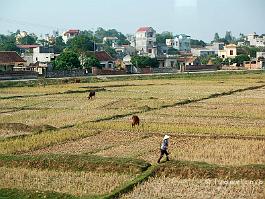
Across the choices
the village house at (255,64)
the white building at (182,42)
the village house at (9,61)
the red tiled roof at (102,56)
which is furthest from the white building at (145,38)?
the village house at (9,61)

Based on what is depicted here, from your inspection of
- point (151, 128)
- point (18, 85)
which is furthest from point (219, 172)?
point (18, 85)

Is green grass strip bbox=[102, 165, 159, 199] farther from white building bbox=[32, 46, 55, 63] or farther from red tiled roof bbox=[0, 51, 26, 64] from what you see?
white building bbox=[32, 46, 55, 63]

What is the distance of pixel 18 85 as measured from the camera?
4675 centimetres

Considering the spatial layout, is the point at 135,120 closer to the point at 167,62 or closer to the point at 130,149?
the point at 130,149

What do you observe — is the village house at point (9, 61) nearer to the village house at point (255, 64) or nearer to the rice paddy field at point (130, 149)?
the rice paddy field at point (130, 149)

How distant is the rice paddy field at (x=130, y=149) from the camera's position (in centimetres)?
1198

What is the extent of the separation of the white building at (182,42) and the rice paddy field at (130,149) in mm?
116549

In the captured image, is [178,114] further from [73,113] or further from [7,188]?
[7,188]

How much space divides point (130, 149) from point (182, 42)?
438ft

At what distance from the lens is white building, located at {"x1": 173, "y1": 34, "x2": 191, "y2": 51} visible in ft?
482

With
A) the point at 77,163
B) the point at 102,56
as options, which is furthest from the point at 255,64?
the point at 77,163

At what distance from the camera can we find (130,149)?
54.7ft

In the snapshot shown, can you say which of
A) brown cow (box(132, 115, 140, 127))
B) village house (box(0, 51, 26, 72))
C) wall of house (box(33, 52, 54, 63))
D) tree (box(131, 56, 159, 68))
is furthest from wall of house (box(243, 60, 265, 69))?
brown cow (box(132, 115, 140, 127))

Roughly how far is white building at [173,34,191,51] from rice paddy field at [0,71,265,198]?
4589 inches
